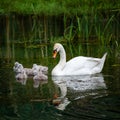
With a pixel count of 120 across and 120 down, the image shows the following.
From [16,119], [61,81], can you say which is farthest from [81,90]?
[16,119]

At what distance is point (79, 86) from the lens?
13969mm

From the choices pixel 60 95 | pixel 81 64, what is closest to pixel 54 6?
pixel 81 64

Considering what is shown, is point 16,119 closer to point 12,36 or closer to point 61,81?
point 61,81

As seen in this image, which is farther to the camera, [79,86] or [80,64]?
[80,64]

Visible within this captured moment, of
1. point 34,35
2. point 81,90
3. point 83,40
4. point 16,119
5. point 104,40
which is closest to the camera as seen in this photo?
point 16,119

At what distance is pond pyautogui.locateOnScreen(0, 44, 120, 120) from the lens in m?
11.2

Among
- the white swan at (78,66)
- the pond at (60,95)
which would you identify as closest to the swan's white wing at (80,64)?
the white swan at (78,66)

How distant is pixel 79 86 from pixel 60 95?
2.80 ft

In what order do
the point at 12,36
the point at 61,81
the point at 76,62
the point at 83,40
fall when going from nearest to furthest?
the point at 61,81, the point at 76,62, the point at 83,40, the point at 12,36

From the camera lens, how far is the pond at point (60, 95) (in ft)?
36.8

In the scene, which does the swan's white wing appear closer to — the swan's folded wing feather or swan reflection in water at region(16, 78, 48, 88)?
the swan's folded wing feather

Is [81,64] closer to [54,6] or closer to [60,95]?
[60,95]

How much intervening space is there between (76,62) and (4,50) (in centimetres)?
530

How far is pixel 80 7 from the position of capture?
3203 cm
